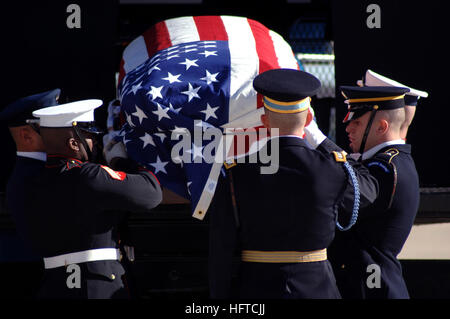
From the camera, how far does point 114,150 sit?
2.18m

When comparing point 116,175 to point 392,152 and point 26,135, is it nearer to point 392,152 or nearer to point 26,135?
point 26,135

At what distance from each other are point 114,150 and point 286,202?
0.75 m

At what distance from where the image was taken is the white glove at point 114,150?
216 cm

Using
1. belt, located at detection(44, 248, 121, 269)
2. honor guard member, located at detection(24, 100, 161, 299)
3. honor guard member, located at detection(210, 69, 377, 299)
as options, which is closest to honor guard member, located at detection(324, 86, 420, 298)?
honor guard member, located at detection(210, 69, 377, 299)

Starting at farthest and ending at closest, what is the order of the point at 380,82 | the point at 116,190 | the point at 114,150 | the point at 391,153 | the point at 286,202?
the point at 380,82 → the point at 114,150 → the point at 391,153 → the point at 116,190 → the point at 286,202

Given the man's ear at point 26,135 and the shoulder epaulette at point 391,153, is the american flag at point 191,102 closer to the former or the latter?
the man's ear at point 26,135

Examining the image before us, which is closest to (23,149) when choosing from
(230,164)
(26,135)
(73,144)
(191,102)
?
(26,135)

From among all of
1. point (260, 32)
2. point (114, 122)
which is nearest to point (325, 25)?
point (260, 32)

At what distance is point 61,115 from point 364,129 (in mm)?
1113

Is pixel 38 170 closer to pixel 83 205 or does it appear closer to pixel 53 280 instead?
pixel 83 205

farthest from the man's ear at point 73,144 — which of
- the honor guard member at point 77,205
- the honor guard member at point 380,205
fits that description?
the honor guard member at point 380,205

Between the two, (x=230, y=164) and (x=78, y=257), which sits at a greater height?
(x=230, y=164)

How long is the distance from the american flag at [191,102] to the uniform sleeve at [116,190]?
0.12m

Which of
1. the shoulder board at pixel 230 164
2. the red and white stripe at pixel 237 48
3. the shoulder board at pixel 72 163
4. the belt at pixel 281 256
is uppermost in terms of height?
the red and white stripe at pixel 237 48
